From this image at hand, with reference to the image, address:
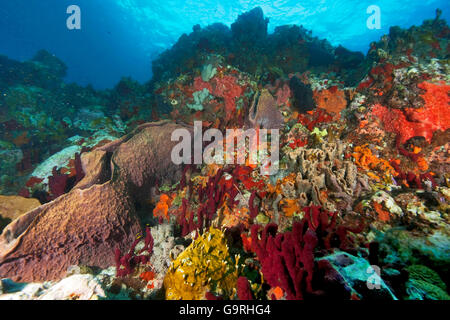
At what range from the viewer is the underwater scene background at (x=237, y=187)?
2.11 metres

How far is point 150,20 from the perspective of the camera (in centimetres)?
5641

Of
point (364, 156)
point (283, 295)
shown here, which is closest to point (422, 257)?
point (283, 295)

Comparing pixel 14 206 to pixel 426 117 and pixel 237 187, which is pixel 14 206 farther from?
pixel 426 117

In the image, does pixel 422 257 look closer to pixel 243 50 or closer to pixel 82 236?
pixel 82 236

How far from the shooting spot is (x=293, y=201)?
346 cm

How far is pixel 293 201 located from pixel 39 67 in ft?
69.5
